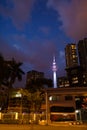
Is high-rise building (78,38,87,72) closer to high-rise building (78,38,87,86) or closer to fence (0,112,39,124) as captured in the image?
high-rise building (78,38,87,86)

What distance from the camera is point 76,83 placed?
14188 cm

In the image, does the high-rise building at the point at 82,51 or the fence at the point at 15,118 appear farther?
the high-rise building at the point at 82,51

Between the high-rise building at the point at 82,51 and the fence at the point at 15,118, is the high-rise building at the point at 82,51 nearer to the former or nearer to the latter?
the high-rise building at the point at 82,51

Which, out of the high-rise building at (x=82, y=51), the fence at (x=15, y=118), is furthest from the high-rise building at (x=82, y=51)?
the fence at (x=15, y=118)

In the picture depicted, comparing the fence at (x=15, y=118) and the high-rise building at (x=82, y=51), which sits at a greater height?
the high-rise building at (x=82, y=51)

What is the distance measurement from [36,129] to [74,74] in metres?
131

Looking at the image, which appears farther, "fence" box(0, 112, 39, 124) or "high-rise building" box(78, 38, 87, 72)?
"high-rise building" box(78, 38, 87, 72)

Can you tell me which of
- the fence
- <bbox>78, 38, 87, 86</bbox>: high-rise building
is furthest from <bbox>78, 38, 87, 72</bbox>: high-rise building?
the fence

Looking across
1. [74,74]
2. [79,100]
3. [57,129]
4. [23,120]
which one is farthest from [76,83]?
[57,129]

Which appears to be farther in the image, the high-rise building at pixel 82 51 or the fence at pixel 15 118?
the high-rise building at pixel 82 51

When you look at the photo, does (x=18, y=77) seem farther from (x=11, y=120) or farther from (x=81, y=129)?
(x=81, y=129)

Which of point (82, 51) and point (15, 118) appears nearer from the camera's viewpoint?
point (15, 118)

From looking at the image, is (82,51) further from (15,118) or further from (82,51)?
(15,118)

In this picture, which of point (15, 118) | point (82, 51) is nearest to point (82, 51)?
point (82, 51)
